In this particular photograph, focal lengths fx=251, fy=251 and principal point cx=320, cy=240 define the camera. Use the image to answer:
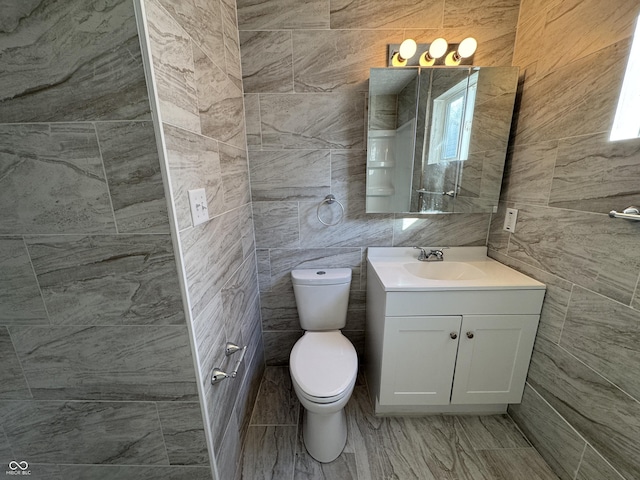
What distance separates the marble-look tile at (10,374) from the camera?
0.79 meters

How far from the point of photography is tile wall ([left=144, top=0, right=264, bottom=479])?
72 centimetres

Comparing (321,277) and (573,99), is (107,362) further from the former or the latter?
(573,99)

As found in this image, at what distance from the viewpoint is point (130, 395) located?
2.77ft

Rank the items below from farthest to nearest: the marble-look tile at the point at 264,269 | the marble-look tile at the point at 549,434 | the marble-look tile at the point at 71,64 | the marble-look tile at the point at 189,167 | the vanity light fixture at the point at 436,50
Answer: the marble-look tile at the point at 264,269, the vanity light fixture at the point at 436,50, the marble-look tile at the point at 549,434, the marble-look tile at the point at 189,167, the marble-look tile at the point at 71,64

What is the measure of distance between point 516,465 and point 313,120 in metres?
2.10

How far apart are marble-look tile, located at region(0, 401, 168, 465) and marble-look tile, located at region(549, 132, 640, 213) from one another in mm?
1844

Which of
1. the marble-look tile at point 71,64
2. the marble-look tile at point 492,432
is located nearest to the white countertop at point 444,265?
the marble-look tile at point 492,432

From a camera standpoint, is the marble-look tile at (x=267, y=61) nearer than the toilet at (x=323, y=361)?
No

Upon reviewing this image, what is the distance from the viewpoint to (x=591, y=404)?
104 centimetres

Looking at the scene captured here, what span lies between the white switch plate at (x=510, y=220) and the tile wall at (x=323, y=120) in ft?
0.48

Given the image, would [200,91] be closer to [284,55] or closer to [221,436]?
A: [284,55]

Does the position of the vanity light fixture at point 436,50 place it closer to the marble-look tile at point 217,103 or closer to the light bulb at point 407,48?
the light bulb at point 407,48

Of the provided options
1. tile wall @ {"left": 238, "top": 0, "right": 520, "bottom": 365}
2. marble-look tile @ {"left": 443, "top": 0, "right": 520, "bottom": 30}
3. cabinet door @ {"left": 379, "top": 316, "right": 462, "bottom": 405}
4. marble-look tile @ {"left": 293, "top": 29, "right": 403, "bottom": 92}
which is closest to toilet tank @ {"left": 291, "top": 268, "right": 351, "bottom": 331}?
tile wall @ {"left": 238, "top": 0, "right": 520, "bottom": 365}

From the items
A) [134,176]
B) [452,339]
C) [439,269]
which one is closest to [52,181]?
[134,176]
